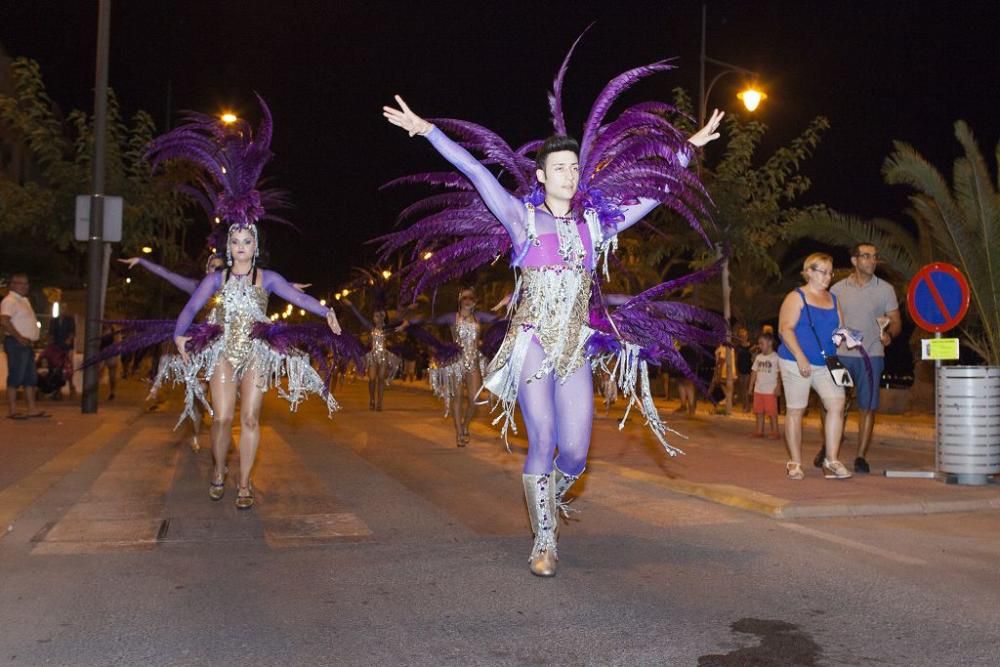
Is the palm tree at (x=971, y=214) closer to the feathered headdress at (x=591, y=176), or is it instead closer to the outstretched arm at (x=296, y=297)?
the feathered headdress at (x=591, y=176)

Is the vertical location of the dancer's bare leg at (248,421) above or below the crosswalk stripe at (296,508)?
above

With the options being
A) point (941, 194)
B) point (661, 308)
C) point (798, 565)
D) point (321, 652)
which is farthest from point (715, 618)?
point (941, 194)

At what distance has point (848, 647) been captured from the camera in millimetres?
4398

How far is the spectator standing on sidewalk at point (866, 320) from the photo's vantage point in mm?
10016

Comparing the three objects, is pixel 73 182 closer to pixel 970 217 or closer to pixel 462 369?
pixel 462 369

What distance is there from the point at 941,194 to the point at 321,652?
38.5 feet

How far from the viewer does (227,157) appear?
830 cm

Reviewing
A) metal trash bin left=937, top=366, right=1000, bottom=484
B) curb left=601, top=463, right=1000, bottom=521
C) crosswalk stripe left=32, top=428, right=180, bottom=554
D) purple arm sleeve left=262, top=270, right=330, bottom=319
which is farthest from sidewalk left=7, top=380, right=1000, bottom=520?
purple arm sleeve left=262, top=270, right=330, bottom=319

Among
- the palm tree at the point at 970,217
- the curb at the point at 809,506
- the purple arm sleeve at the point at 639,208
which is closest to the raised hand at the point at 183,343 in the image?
the purple arm sleeve at the point at 639,208

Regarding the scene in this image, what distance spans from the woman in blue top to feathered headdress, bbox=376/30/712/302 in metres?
3.47

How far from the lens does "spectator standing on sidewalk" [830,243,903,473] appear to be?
32.9 feet

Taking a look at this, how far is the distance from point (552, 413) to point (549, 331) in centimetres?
44

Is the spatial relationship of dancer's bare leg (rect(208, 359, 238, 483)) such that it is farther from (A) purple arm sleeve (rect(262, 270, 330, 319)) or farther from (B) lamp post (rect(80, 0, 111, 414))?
(B) lamp post (rect(80, 0, 111, 414))

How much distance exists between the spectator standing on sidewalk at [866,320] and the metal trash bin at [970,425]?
734mm
